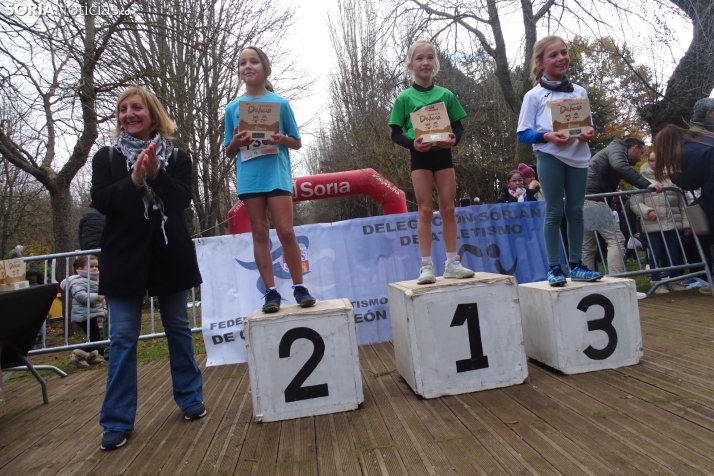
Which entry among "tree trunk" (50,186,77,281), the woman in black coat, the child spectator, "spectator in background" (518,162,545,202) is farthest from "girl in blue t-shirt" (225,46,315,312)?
"tree trunk" (50,186,77,281)

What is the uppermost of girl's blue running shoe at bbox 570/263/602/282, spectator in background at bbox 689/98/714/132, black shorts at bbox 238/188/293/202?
spectator in background at bbox 689/98/714/132

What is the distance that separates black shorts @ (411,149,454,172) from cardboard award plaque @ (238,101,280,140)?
100cm

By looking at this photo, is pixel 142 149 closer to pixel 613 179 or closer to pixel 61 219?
pixel 613 179

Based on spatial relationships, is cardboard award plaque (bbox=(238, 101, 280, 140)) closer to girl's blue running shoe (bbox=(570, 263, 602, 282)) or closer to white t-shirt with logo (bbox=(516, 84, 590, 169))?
white t-shirt with logo (bbox=(516, 84, 590, 169))

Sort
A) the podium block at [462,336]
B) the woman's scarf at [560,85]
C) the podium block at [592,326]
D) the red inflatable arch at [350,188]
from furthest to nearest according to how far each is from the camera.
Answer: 1. the red inflatable arch at [350,188]
2. the woman's scarf at [560,85]
3. the podium block at [592,326]
4. the podium block at [462,336]

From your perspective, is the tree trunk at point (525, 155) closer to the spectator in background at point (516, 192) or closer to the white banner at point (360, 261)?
the spectator in background at point (516, 192)

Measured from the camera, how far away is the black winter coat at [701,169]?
5.12 metres

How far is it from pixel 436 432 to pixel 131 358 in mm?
1710

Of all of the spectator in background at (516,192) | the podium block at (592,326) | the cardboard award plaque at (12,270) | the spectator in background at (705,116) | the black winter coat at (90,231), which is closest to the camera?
the podium block at (592,326)

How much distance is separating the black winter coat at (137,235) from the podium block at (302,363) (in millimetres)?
547

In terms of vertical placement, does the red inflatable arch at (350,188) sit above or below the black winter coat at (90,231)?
above

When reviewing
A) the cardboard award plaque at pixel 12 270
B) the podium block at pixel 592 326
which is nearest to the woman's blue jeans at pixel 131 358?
the cardboard award plaque at pixel 12 270

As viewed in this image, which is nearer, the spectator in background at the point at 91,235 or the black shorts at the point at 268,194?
the black shorts at the point at 268,194

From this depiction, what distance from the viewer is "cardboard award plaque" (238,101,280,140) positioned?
9.84 ft
